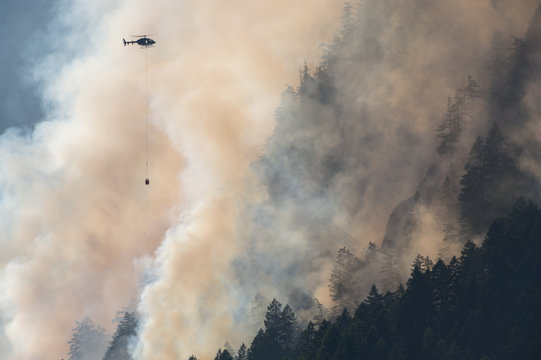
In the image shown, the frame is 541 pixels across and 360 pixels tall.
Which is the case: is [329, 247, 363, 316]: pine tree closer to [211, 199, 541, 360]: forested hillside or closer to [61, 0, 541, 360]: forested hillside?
[61, 0, 541, 360]: forested hillside

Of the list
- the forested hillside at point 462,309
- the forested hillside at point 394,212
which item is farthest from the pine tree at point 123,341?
the forested hillside at point 462,309

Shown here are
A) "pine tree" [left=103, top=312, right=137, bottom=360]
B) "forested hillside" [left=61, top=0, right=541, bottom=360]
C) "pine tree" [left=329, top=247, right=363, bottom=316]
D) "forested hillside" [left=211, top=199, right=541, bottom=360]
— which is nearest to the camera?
"forested hillside" [left=211, top=199, right=541, bottom=360]

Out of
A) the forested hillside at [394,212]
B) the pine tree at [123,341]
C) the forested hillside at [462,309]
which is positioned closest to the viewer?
the forested hillside at [462,309]

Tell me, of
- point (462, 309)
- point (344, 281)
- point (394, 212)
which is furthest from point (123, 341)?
point (462, 309)

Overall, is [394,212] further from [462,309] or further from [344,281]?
[462,309]

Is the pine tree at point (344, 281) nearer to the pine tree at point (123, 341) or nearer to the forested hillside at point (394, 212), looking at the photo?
the forested hillside at point (394, 212)

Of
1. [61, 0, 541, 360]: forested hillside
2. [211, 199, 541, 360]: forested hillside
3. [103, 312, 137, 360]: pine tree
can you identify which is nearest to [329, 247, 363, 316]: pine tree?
[61, 0, 541, 360]: forested hillside

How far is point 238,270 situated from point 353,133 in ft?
95.1

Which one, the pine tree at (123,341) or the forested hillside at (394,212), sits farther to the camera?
the pine tree at (123,341)

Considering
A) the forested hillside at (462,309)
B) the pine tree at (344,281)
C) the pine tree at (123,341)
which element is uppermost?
the pine tree at (123,341)

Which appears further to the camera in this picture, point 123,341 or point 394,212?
point 123,341

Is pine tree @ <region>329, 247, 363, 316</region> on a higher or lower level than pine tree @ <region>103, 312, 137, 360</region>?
lower

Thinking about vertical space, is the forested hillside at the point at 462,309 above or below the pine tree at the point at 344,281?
below

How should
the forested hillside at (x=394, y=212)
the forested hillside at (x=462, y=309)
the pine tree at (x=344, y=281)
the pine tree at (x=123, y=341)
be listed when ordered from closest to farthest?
the forested hillside at (x=462, y=309)
the forested hillside at (x=394, y=212)
the pine tree at (x=344, y=281)
the pine tree at (x=123, y=341)
